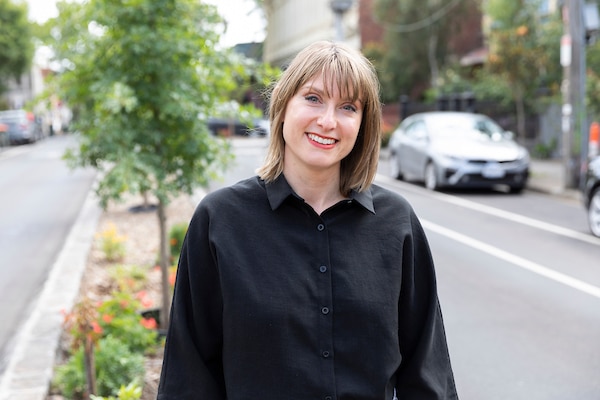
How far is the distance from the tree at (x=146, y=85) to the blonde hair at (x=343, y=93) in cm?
349

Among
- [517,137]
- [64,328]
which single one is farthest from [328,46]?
[517,137]

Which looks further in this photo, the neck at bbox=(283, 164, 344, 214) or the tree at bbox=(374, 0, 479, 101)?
the tree at bbox=(374, 0, 479, 101)

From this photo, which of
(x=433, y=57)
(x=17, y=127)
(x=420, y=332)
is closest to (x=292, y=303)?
(x=420, y=332)

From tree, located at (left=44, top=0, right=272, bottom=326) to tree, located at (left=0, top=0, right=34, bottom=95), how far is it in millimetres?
52838

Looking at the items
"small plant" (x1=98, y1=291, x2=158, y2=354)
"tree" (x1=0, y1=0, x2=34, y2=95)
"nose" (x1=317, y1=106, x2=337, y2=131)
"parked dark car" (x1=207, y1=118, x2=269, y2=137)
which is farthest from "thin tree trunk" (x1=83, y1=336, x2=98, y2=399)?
"tree" (x1=0, y1=0, x2=34, y2=95)

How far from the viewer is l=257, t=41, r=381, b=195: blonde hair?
211cm

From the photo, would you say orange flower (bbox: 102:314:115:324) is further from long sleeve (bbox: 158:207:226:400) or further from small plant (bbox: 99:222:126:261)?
small plant (bbox: 99:222:126:261)

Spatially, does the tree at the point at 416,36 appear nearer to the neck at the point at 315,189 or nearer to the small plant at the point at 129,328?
the small plant at the point at 129,328

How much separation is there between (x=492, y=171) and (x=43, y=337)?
1090cm

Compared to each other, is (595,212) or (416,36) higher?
(416,36)

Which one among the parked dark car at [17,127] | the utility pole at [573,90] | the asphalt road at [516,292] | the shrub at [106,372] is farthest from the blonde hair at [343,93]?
the parked dark car at [17,127]

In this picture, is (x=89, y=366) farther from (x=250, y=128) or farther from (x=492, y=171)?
(x=492, y=171)

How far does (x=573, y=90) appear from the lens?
15.0m

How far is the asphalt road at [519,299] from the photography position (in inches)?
209
